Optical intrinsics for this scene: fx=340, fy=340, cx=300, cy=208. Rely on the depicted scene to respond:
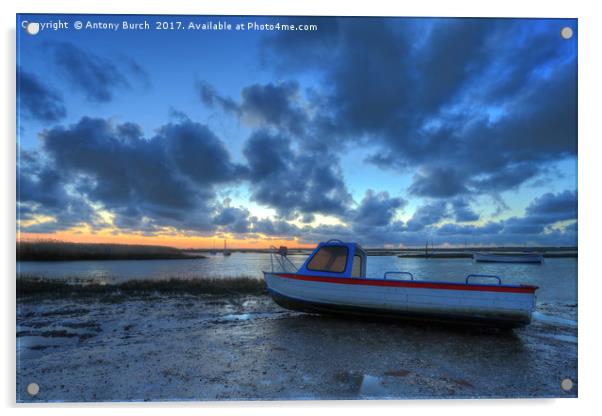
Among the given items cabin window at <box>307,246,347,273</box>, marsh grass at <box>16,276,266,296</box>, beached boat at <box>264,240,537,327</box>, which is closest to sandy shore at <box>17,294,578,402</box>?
beached boat at <box>264,240,537,327</box>

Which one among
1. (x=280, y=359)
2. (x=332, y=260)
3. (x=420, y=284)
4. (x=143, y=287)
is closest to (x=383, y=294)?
(x=420, y=284)

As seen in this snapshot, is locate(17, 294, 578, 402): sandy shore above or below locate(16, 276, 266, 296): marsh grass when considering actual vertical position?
above

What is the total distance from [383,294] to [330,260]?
1532 mm

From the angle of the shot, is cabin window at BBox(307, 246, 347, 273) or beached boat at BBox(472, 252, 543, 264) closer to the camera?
cabin window at BBox(307, 246, 347, 273)

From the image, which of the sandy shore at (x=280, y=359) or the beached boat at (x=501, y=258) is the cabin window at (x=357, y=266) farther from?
the beached boat at (x=501, y=258)

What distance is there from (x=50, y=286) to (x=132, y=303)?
13.2 feet

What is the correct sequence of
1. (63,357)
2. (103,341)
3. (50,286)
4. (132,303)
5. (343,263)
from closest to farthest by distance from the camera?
(63,357) < (103,341) < (343,263) < (132,303) < (50,286)

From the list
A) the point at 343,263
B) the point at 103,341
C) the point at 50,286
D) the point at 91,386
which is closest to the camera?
the point at 91,386

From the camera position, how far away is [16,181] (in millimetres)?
5098

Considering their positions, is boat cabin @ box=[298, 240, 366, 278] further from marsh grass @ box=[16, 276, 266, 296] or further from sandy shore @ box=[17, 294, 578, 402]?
marsh grass @ box=[16, 276, 266, 296]

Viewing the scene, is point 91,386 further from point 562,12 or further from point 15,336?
point 562,12

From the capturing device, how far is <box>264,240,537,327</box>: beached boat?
657 centimetres

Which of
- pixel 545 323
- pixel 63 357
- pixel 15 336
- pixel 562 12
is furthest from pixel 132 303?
pixel 562 12

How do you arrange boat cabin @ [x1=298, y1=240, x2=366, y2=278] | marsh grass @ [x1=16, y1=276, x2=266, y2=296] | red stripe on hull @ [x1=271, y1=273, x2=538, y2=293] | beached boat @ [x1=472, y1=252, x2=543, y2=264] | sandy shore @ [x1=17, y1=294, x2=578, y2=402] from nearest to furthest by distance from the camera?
sandy shore @ [x1=17, y1=294, x2=578, y2=402] → red stripe on hull @ [x1=271, y1=273, x2=538, y2=293] → boat cabin @ [x1=298, y1=240, x2=366, y2=278] → marsh grass @ [x1=16, y1=276, x2=266, y2=296] → beached boat @ [x1=472, y1=252, x2=543, y2=264]
